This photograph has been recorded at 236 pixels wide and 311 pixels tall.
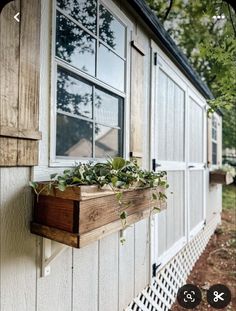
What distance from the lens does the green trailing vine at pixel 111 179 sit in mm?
1353

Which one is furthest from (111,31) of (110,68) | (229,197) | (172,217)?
(229,197)

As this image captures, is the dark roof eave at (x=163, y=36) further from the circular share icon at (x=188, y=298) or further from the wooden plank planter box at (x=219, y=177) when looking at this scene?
the circular share icon at (x=188, y=298)

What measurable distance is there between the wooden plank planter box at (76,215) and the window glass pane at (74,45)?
901 mm

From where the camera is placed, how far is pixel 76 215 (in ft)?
4.00

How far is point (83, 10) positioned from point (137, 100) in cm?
88

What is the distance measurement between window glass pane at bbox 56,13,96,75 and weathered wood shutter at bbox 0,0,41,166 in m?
0.27

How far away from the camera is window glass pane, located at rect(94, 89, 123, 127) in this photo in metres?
2.04

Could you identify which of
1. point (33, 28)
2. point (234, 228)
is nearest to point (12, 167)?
point (33, 28)

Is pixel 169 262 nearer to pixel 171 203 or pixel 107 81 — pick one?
pixel 171 203

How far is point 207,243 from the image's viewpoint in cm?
510

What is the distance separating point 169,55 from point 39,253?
2.74m

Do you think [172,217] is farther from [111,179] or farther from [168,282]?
[111,179]

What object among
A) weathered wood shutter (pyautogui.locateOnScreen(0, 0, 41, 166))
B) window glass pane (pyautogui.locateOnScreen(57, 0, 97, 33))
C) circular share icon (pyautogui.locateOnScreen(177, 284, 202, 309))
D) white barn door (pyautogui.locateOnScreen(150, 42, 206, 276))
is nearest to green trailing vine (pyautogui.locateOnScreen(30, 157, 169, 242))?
weathered wood shutter (pyautogui.locateOnScreen(0, 0, 41, 166))

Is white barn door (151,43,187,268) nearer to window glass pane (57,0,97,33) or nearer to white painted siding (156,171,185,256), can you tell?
white painted siding (156,171,185,256)
